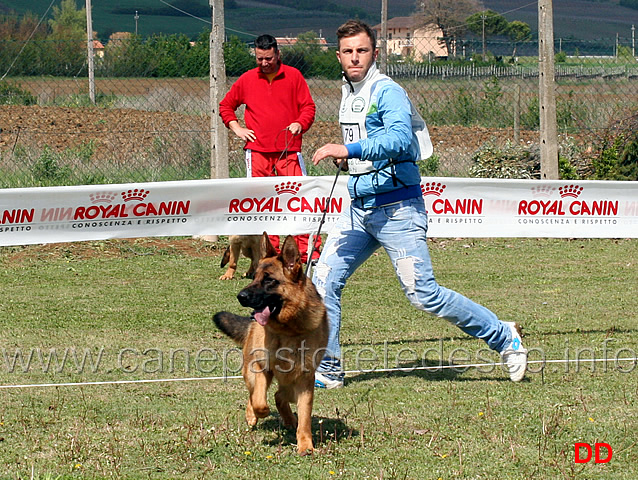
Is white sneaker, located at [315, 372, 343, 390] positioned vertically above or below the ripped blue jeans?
below

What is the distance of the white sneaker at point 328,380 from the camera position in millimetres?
5824

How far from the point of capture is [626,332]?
7.33m

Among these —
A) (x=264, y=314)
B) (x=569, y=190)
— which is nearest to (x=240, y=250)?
(x=569, y=190)

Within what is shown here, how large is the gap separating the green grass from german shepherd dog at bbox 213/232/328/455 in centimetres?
24

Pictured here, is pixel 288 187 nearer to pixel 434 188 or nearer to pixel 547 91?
pixel 434 188

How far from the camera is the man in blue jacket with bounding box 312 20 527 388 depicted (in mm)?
5258

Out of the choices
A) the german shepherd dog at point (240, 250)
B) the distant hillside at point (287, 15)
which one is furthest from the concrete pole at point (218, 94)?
the distant hillside at point (287, 15)

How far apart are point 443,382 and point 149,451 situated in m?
2.24

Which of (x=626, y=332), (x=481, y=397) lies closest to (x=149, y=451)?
(x=481, y=397)

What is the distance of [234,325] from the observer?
5336 mm

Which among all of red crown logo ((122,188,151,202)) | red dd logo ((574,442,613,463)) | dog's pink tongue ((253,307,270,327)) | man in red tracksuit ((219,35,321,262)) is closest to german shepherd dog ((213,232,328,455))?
dog's pink tongue ((253,307,270,327))

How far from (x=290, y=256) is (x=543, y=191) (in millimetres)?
4283

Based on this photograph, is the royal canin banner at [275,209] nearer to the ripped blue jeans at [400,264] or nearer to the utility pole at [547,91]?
the ripped blue jeans at [400,264]

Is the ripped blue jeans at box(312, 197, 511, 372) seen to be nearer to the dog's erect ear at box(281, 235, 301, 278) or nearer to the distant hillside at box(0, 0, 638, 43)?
the dog's erect ear at box(281, 235, 301, 278)
